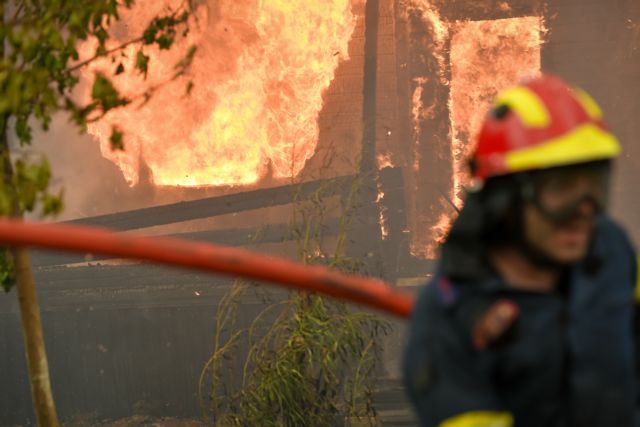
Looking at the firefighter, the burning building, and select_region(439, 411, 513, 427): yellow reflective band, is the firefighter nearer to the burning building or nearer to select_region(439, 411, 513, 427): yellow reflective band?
select_region(439, 411, 513, 427): yellow reflective band

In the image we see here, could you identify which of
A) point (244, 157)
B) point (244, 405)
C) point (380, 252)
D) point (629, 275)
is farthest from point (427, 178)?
point (629, 275)

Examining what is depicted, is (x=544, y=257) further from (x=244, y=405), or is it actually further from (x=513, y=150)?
(x=244, y=405)

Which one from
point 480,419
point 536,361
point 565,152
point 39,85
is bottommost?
point 480,419

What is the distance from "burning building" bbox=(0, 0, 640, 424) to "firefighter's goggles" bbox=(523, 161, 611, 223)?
12366mm

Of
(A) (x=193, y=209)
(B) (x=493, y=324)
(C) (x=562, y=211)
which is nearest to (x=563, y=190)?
(C) (x=562, y=211)

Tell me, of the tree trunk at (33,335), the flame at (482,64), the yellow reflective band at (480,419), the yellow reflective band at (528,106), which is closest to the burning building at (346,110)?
the flame at (482,64)

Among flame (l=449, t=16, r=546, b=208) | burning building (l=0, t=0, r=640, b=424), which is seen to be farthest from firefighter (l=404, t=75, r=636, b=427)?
flame (l=449, t=16, r=546, b=208)

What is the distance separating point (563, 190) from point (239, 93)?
14.4 metres

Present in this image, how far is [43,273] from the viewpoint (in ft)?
47.8

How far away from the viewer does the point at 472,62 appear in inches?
648

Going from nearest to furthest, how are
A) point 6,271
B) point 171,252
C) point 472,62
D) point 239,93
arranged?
point 171,252, point 6,271, point 472,62, point 239,93

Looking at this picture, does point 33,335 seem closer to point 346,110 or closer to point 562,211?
point 562,211

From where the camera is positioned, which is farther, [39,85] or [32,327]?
[32,327]

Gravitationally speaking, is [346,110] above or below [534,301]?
above
